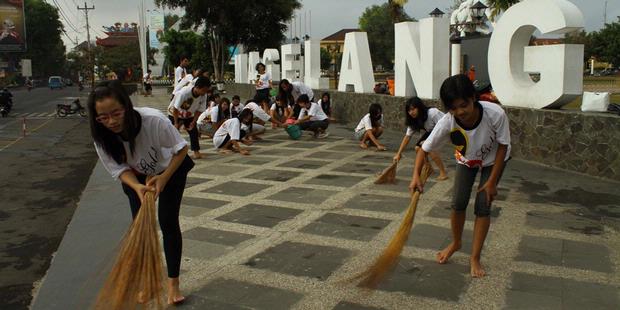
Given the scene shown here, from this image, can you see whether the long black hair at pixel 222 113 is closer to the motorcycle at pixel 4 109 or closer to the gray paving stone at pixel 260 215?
the gray paving stone at pixel 260 215

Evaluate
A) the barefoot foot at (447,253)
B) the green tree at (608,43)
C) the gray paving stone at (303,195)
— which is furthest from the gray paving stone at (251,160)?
the green tree at (608,43)

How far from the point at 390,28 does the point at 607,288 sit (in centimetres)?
6872

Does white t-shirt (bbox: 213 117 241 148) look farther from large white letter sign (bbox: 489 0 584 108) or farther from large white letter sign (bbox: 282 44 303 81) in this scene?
large white letter sign (bbox: 282 44 303 81)

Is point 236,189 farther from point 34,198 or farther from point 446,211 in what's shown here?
point 34,198

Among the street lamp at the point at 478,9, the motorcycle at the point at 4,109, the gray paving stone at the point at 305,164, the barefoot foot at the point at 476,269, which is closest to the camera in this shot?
the barefoot foot at the point at 476,269

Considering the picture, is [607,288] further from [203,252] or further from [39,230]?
[39,230]

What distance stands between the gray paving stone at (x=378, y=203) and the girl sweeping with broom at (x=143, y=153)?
254 cm

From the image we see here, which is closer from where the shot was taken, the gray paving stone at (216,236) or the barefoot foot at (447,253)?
the barefoot foot at (447,253)

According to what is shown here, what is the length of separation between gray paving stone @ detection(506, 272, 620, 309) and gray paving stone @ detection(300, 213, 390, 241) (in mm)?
1348

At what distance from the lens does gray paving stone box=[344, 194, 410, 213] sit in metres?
5.49

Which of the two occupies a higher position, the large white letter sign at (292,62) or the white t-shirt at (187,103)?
the large white letter sign at (292,62)

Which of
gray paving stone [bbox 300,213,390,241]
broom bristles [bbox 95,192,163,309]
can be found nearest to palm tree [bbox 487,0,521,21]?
gray paving stone [bbox 300,213,390,241]

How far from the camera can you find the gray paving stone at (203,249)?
4262mm

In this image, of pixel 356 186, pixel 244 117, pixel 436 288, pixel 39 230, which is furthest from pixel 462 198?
pixel 244 117
